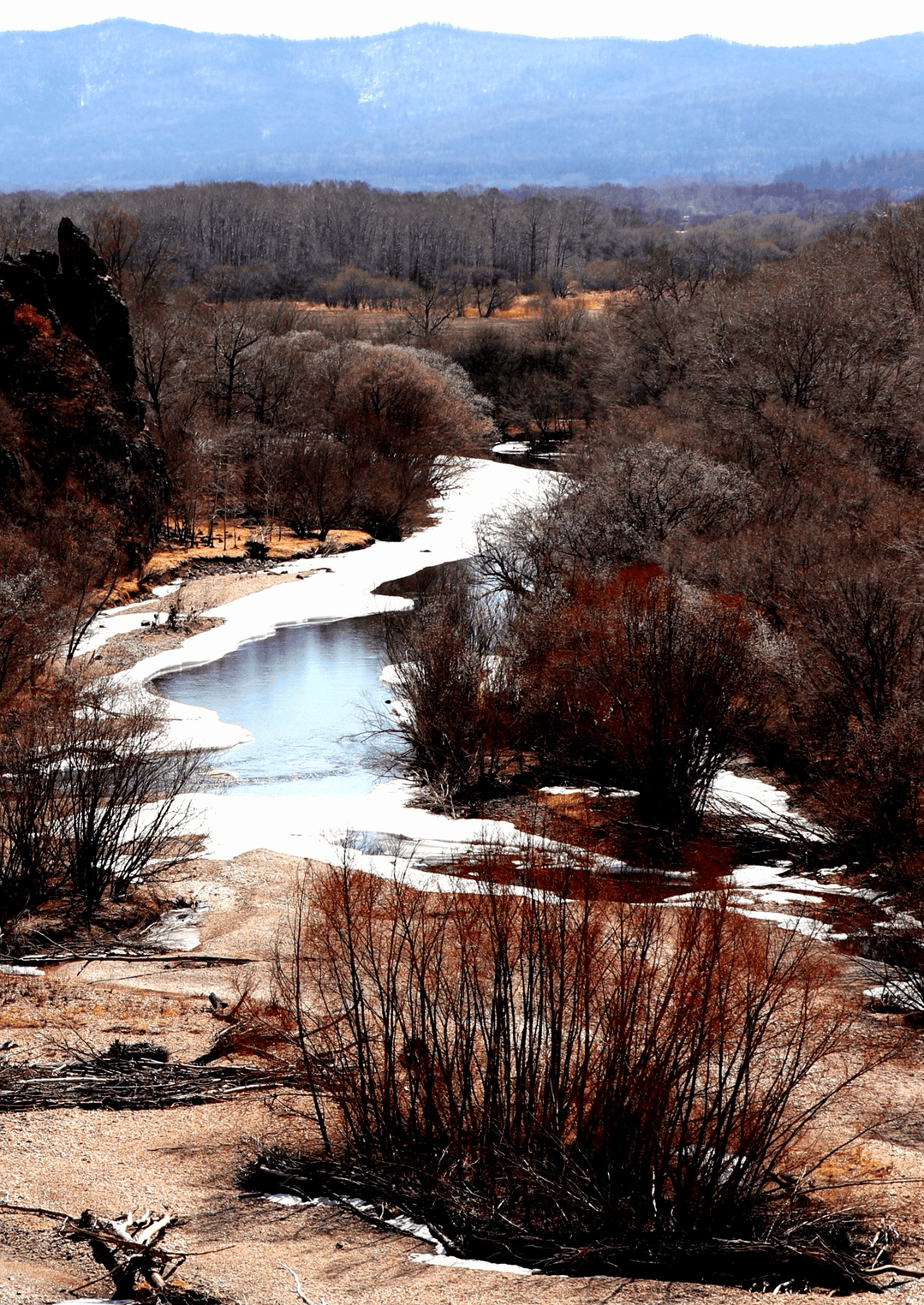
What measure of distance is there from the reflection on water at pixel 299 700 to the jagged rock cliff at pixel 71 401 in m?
7.38

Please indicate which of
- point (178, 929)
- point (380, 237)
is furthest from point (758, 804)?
point (380, 237)

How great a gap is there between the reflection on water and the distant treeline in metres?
78.0

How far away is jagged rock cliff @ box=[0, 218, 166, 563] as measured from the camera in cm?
3581

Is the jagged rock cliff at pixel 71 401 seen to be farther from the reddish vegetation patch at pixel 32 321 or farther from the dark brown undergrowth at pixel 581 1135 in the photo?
the dark brown undergrowth at pixel 581 1135

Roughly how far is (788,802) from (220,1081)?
41.7ft

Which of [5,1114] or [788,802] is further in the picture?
[788,802]

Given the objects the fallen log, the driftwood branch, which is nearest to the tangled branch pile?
the driftwood branch

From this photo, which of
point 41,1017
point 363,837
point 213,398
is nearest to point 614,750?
point 363,837

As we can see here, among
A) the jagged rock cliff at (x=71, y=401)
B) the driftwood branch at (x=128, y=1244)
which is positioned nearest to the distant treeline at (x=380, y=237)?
the jagged rock cliff at (x=71, y=401)

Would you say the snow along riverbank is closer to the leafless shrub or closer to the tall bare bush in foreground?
the tall bare bush in foreground

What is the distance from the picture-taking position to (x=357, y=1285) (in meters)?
6.47

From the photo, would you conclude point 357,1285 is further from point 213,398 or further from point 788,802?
point 213,398

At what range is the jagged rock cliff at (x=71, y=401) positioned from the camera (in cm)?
3581

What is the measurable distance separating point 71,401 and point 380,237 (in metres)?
118
